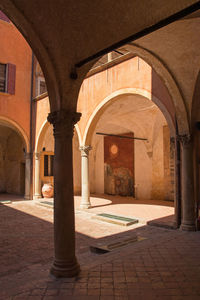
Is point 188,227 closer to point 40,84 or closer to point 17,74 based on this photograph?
point 17,74

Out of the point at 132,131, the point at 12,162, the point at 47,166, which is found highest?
the point at 132,131

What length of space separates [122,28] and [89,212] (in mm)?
7967

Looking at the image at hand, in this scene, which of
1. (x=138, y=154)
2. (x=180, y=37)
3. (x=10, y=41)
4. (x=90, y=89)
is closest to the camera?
(x=180, y=37)

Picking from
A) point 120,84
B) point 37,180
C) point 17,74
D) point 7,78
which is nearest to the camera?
point 120,84

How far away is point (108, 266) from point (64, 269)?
86cm

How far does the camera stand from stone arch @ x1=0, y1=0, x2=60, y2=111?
12.1 feet

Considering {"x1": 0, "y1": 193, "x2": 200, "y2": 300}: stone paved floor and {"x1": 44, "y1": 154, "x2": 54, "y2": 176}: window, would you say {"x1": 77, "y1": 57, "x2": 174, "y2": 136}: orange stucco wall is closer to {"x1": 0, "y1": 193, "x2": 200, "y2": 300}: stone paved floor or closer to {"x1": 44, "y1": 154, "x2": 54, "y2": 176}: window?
{"x1": 0, "y1": 193, "x2": 200, "y2": 300}: stone paved floor

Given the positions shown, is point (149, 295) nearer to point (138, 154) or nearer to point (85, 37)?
point (85, 37)

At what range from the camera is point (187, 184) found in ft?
24.8

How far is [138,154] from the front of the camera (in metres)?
16.2

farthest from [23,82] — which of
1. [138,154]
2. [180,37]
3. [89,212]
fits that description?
[180,37]

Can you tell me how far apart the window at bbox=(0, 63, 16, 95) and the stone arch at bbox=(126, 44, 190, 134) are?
9938 mm

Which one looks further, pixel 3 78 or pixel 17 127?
pixel 17 127

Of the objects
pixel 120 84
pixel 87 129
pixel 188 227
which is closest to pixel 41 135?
pixel 87 129
